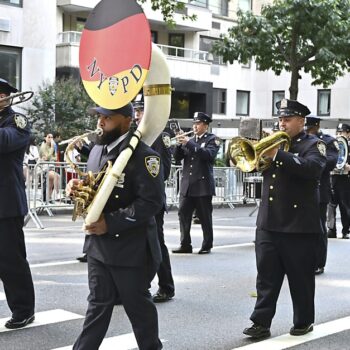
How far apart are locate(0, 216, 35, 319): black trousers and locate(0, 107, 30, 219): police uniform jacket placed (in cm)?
11

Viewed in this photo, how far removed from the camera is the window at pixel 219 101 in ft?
135

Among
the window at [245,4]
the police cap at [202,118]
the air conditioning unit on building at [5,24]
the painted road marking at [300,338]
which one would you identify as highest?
the window at [245,4]

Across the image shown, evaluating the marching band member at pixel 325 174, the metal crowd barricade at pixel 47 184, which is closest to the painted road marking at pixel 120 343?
the marching band member at pixel 325 174

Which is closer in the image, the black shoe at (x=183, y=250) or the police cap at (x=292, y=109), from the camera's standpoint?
the police cap at (x=292, y=109)

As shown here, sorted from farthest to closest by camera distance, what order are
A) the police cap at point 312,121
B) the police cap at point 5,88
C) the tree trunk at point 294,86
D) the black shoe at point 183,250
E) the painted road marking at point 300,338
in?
the tree trunk at point 294,86 < the black shoe at point 183,250 < the police cap at point 312,121 < the police cap at point 5,88 < the painted road marking at point 300,338

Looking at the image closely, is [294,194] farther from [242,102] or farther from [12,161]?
A: [242,102]

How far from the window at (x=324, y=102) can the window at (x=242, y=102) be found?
435 cm

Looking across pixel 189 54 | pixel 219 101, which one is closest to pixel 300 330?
pixel 189 54

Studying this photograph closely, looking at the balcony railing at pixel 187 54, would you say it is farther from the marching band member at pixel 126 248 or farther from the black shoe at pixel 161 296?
the marching band member at pixel 126 248

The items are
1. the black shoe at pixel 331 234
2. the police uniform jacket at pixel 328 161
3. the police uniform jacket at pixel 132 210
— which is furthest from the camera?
the black shoe at pixel 331 234

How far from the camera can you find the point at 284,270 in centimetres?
596

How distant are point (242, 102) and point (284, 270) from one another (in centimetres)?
3838

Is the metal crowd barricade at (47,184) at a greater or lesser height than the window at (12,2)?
lesser

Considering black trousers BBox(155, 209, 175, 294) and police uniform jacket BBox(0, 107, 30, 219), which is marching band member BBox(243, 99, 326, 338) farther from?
police uniform jacket BBox(0, 107, 30, 219)
